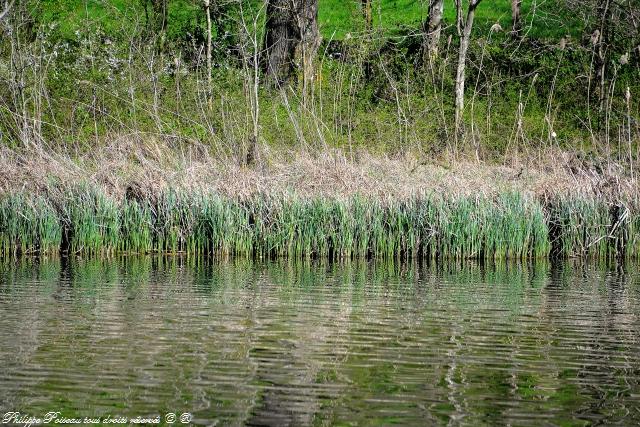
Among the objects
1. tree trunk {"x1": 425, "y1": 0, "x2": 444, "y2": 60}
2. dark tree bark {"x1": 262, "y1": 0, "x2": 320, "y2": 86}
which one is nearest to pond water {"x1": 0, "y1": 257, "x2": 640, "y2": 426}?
dark tree bark {"x1": 262, "y1": 0, "x2": 320, "y2": 86}

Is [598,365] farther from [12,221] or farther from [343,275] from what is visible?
[12,221]

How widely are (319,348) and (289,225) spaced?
214 inches

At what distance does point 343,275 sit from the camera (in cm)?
991

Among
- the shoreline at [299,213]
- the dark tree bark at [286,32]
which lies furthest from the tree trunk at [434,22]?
the shoreline at [299,213]

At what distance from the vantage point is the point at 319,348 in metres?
6.07

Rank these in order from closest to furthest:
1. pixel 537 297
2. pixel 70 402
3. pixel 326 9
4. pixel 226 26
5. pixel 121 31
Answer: pixel 70 402, pixel 537 297, pixel 121 31, pixel 226 26, pixel 326 9

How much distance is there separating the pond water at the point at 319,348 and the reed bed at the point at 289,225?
1.64 m

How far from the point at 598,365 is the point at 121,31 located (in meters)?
12.3

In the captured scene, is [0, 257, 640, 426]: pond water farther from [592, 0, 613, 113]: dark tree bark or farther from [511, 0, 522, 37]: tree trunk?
[511, 0, 522, 37]: tree trunk

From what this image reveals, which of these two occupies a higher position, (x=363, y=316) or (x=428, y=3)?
(x=428, y=3)

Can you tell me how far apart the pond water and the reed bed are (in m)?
1.64

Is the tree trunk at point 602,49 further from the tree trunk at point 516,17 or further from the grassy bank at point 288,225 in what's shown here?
the grassy bank at point 288,225

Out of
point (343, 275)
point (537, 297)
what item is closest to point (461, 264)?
point (343, 275)

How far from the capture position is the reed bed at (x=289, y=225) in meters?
11.3
